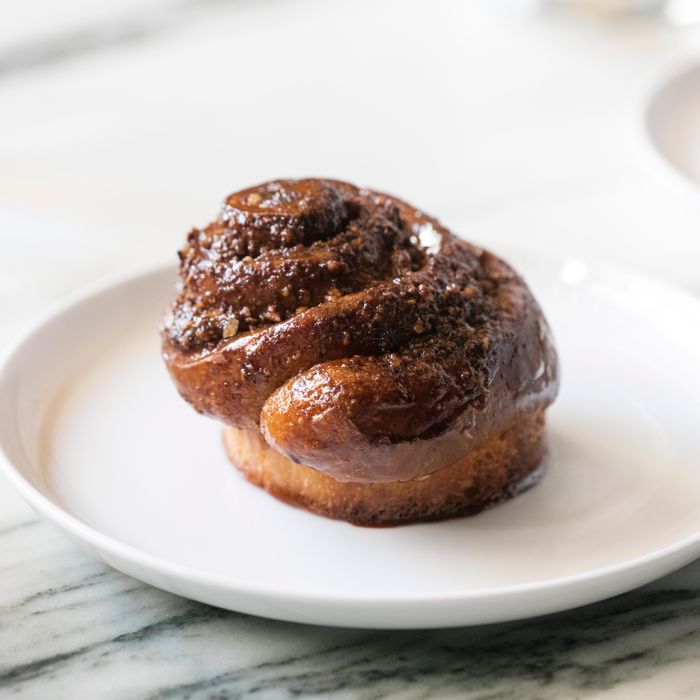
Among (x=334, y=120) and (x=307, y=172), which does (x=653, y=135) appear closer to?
(x=307, y=172)

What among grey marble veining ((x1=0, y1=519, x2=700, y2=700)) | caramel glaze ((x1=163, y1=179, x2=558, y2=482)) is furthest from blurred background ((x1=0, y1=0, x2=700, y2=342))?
grey marble veining ((x1=0, y1=519, x2=700, y2=700))

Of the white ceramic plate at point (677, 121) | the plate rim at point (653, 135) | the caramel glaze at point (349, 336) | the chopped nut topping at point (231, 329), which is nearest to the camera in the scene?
the caramel glaze at point (349, 336)

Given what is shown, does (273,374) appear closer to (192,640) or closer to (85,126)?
(192,640)

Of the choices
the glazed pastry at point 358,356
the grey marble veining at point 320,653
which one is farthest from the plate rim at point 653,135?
the grey marble veining at point 320,653

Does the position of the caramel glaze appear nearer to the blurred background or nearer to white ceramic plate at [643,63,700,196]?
the blurred background

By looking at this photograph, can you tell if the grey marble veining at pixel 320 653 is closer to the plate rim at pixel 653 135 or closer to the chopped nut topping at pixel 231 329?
the chopped nut topping at pixel 231 329

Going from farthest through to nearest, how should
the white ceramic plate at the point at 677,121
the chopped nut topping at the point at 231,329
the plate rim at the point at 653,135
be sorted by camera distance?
the white ceramic plate at the point at 677,121 → the plate rim at the point at 653,135 → the chopped nut topping at the point at 231,329

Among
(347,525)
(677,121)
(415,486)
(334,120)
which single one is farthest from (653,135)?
(347,525)
